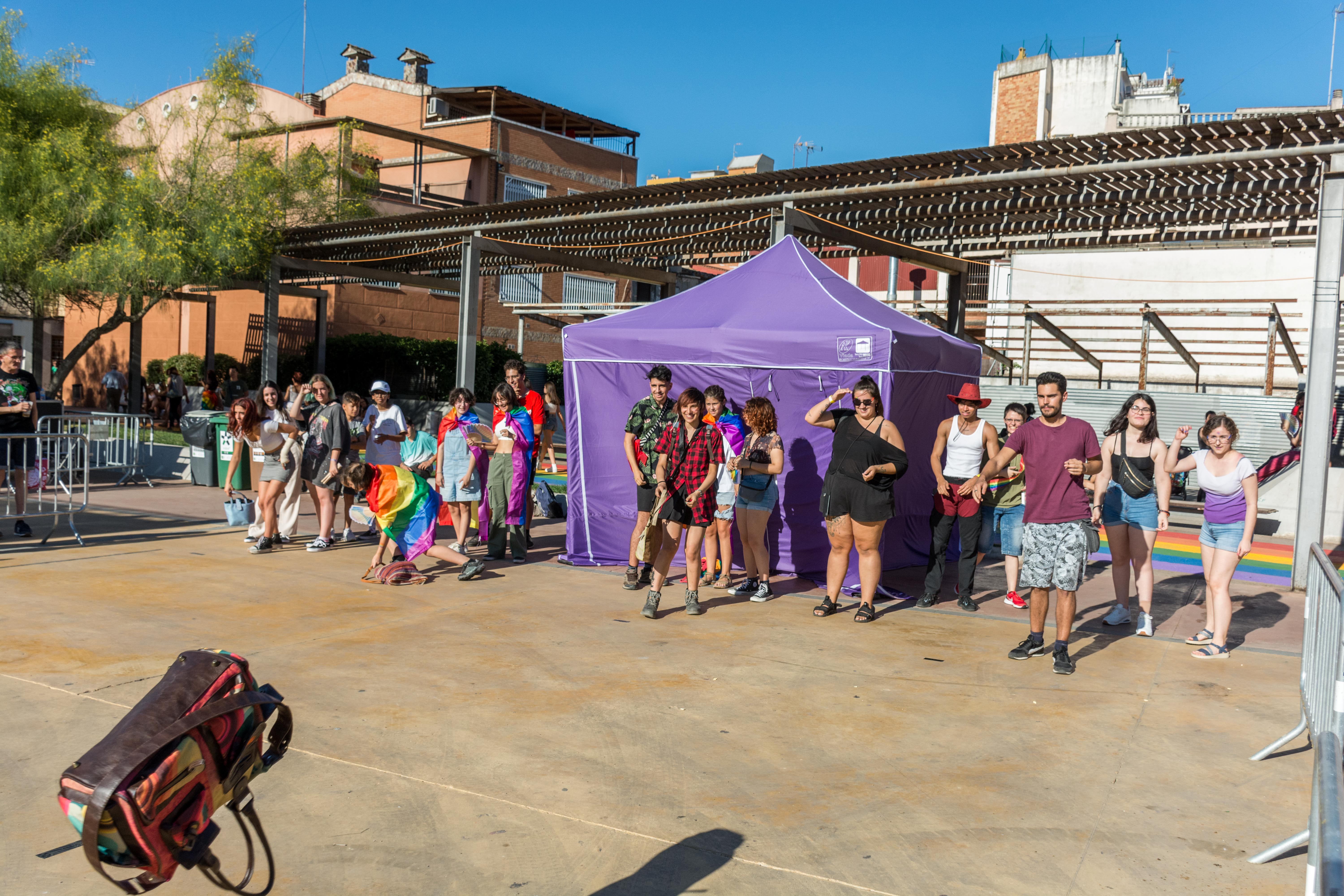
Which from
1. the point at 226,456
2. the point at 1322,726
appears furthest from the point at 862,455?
the point at 226,456

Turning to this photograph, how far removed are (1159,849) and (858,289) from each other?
6.58 m

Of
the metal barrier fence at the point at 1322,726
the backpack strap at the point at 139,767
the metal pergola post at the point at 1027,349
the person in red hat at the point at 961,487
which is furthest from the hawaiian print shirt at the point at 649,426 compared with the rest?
the metal pergola post at the point at 1027,349

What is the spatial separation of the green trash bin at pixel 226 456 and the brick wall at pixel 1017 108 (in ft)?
86.8

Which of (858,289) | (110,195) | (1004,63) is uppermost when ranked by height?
(1004,63)

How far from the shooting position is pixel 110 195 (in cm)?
1678

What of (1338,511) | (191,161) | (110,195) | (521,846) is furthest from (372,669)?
(191,161)

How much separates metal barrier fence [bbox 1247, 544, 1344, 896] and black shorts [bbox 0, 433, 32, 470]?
32.7 feet

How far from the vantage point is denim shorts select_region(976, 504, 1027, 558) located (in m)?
8.38

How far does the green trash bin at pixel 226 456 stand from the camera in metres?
13.7

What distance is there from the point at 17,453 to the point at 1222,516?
1018cm

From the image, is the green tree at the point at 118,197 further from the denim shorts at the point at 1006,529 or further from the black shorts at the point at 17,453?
the denim shorts at the point at 1006,529

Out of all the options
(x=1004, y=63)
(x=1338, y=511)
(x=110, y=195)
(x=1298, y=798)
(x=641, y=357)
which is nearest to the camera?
(x=1298, y=798)

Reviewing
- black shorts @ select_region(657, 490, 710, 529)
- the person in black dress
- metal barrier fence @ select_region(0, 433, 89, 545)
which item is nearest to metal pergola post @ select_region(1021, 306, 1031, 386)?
the person in black dress

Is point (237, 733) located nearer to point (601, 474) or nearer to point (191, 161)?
point (601, 474)
